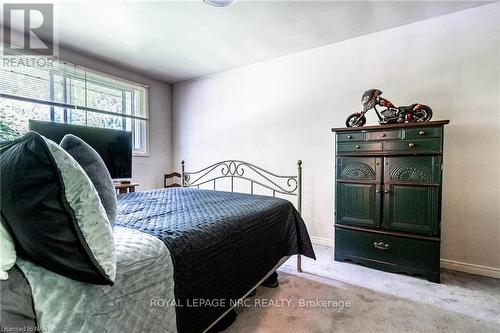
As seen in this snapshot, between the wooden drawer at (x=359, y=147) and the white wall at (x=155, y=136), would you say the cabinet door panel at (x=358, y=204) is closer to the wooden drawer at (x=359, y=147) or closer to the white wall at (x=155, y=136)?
the wooden drawer at (x=359, y=147)

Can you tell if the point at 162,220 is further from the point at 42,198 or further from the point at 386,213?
the point at 386,213

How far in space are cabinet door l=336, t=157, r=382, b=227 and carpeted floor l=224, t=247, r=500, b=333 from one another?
0.49m

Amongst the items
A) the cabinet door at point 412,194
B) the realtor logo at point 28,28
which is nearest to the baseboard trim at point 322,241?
the cabinet door at point 412,194

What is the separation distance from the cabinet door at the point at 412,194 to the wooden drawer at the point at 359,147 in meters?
0.15

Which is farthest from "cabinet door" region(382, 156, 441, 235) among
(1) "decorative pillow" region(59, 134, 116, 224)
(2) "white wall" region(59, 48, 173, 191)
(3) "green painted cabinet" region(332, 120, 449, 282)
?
(2) "white wall" region(59, 48, 173, 191)

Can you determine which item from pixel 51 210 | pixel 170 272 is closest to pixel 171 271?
pixel 170 272

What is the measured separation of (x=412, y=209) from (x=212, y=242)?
1.89m

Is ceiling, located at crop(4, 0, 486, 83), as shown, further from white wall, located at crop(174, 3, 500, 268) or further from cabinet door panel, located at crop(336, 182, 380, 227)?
cabinet door panel, located at crop(336, 182, 380, 227)

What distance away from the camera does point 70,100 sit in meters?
3.00

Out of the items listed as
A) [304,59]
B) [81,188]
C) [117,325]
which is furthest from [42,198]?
[304,59]

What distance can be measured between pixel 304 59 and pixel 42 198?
10.2 ft

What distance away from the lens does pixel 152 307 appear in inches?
34.1

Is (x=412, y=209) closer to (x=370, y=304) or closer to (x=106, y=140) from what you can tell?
(x=370, y=304)

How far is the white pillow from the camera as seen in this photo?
24.3 inches
